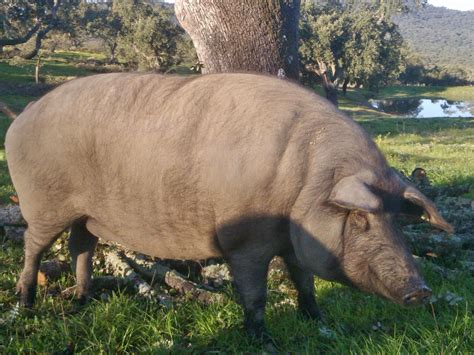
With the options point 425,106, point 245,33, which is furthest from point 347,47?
point 245,33

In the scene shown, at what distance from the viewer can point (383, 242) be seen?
336cm

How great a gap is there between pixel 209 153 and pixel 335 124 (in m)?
0.86

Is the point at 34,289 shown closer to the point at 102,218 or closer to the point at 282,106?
the point at 102,218

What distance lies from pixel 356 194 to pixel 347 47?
3919 cm

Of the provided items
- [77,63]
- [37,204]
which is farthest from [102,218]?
[77,63]

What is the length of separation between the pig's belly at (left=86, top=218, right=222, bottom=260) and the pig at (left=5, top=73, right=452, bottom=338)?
0.01m

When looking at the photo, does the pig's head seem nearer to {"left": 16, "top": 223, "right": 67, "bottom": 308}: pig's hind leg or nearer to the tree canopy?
{"left": 16, "top": 223, "right": 67, "bottom": 308}: pig's hind leg

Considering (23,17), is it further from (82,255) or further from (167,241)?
(167,241)

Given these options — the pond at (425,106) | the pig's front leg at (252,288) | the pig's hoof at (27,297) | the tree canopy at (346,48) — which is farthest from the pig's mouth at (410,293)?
the pond at (425,106)

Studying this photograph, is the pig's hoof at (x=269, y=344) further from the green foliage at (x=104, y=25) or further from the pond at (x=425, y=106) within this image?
the green foliage at (x=104, y=25)

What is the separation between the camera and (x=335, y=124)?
359cm

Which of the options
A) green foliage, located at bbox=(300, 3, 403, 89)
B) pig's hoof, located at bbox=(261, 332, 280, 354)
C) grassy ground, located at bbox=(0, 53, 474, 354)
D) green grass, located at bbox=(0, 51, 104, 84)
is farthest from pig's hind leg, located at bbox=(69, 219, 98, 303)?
green foliage, located at bbox=(300, 3, 403, 89)

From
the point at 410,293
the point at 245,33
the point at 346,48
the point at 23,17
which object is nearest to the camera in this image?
the point at 410,293

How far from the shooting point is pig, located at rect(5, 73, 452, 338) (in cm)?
339
